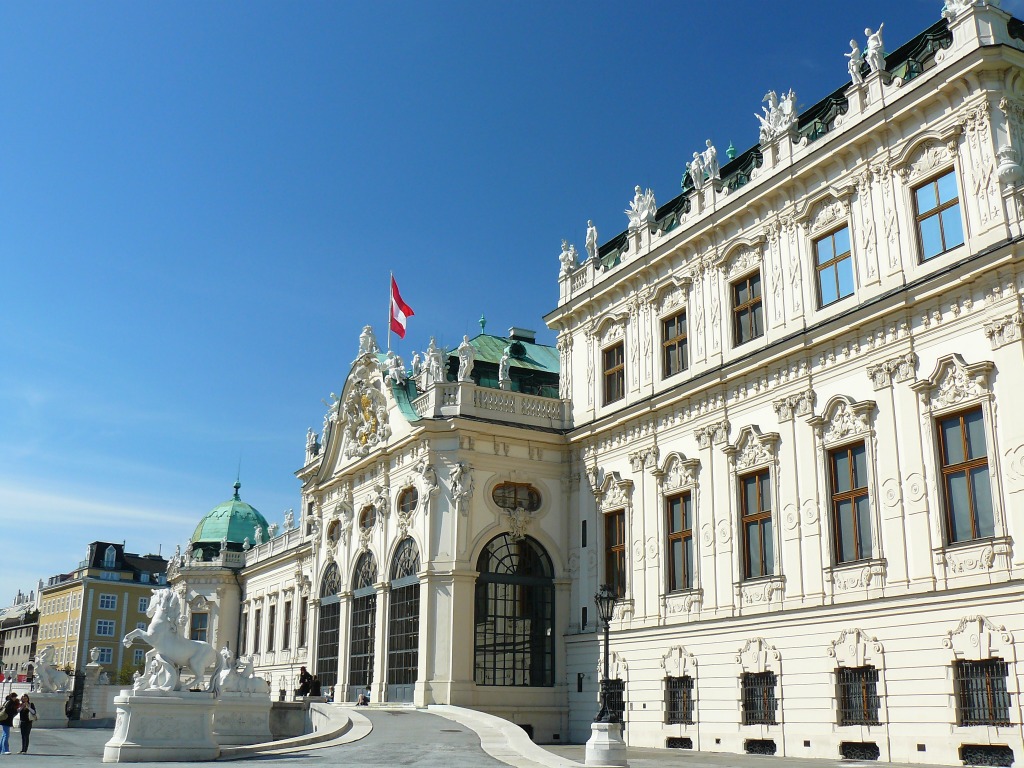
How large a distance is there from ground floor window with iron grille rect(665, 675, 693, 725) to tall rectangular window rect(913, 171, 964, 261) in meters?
12.8

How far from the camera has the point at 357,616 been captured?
38.1m

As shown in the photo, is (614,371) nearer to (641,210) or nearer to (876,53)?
(641,210)

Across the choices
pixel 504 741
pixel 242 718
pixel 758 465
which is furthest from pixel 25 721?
pixel 758 465

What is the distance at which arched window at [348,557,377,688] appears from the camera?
36.6 m

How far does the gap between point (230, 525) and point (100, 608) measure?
35.4 metres

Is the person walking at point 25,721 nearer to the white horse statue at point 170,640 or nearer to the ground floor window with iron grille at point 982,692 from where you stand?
the white horse statue at point 170,640

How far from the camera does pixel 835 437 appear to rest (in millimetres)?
23906

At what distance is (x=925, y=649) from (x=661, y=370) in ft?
40.8

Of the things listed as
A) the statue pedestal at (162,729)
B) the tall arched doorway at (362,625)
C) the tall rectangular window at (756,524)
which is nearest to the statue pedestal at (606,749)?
the tall rectangular window at (756,524)

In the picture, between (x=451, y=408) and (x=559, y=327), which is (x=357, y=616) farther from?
(x=559, y=327)

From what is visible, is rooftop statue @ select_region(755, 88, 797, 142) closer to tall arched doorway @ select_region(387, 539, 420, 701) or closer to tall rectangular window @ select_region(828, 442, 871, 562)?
tall rectangular window @ select_region(828, 442, 871, 562)

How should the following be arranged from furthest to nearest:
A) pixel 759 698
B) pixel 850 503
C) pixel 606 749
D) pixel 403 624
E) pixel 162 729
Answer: pixel 403 624 → pixel 759 698 → pixel 850 503 → pixel 162 729 → pixel 606 749

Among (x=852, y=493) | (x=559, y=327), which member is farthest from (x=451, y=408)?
(x=852, y=493)

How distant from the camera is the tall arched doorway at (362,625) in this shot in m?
36.6
